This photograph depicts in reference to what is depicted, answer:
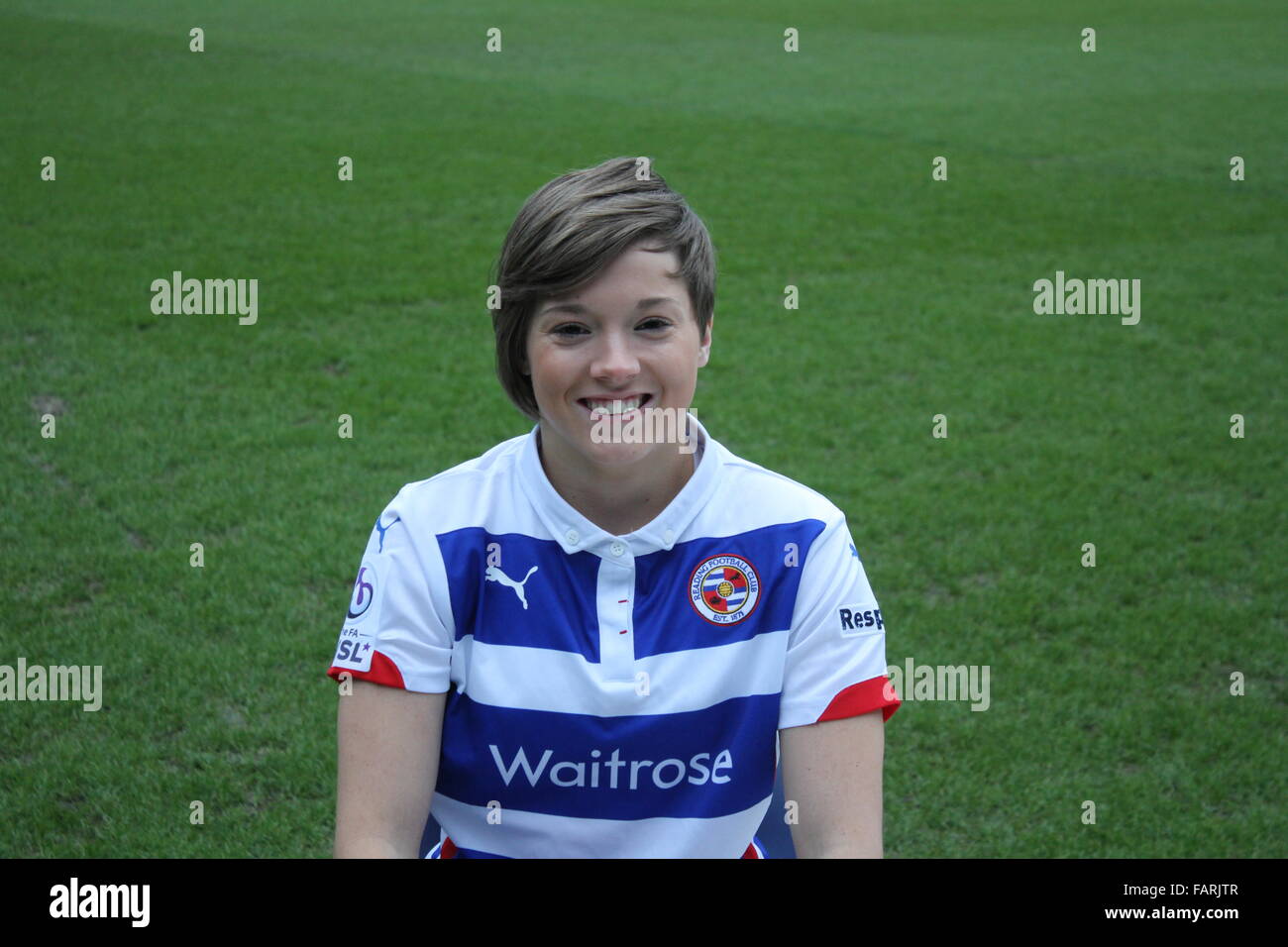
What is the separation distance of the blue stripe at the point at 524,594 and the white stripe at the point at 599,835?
336 millimetres

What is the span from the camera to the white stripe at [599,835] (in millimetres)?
2338

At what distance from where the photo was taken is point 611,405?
7.72 ft

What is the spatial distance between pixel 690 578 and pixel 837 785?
1.58ft

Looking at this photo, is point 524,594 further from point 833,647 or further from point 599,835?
point 833,647

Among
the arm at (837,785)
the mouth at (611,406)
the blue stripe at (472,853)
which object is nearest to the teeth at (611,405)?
the mouth at (611,406)

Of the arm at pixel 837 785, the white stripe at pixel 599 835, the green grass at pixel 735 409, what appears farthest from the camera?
the green grass at pixel 735 409

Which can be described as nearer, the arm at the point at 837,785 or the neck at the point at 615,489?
the arm at the point at 837,785

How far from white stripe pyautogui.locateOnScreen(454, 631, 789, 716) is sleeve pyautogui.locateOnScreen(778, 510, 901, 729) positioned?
5 centimetres

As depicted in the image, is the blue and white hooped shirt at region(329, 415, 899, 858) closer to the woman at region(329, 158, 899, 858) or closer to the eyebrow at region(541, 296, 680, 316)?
the woman at region(329, 158, 899, 858)

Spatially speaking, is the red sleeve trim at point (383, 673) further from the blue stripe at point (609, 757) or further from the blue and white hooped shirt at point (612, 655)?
the blue stripe at point (609, 757)

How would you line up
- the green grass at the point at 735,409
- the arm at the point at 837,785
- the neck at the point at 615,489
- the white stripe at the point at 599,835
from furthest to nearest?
the green grass at the point at 735,409 → the neck at the point at 615,489 → the white stripe at the point at 599,835 → the arm at the point at 837,785

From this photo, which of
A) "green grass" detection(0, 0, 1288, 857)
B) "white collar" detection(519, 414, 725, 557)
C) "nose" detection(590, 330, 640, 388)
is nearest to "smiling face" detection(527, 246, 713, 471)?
"nose" detection(590, 330, 640, 388)

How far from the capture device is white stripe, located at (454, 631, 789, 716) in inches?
90.0
